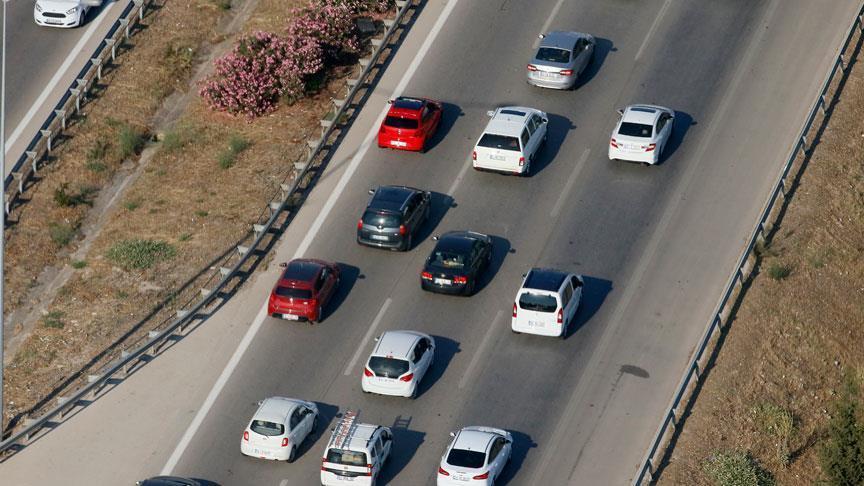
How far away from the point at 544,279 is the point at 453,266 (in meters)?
3.08

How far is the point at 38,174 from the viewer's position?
58.1 meters

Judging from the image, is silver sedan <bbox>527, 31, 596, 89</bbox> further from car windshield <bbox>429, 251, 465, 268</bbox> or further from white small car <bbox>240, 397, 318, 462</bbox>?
white small car <bbox>240, 397, 318, 462</bbox>

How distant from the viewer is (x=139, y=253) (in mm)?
54656

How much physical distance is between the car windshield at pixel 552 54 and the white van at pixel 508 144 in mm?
3916

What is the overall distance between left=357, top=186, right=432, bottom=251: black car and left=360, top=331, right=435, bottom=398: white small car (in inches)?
→ 216

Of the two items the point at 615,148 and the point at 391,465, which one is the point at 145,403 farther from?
the point at 615,148

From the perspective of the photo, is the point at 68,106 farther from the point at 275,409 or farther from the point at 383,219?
the point at 275,409

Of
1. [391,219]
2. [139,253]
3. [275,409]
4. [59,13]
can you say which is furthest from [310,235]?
[59,13]

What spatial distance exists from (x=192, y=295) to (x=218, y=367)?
3.98 meters

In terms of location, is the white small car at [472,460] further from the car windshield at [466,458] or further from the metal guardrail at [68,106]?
the metal guardrail at [68,106]

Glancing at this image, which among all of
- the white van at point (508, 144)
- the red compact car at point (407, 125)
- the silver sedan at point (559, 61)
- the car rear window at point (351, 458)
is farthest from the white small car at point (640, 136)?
the car rear window at point (351, 458)

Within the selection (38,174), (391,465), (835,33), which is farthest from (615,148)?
(38,174)

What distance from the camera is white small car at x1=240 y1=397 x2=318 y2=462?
1785 inches

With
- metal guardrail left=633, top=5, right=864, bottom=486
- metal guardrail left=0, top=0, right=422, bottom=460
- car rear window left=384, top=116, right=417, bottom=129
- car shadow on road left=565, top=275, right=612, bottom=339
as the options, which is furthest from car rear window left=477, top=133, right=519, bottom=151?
metal guardrail left=633, top=5, right=864, bottom=486
